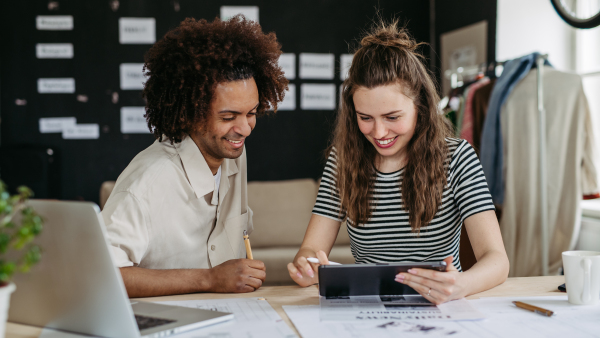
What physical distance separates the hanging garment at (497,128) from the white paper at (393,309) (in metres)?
1.75

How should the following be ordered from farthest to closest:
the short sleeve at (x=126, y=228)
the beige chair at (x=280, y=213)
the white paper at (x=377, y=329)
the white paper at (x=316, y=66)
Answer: the white paper at (x=316, y=66), the beige chair at (x=280, y=213), the short sleeve at (x=126, y=228), the white paper at (x=377, y=329)

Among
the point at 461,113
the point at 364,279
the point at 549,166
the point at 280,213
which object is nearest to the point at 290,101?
the point at 280,213

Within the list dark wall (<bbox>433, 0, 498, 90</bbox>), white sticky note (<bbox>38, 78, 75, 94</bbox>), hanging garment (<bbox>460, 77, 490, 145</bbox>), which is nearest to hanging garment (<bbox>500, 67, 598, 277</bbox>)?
hanging garment (<bbox>460, 77, 490, 145</bbox>)

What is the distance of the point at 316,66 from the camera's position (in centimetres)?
402

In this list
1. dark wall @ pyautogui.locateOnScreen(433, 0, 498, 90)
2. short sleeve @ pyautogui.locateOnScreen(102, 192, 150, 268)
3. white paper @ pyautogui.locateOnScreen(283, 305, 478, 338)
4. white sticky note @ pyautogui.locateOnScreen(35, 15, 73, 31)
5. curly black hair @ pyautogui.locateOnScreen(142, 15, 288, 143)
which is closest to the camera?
white paper @ pyautogui.locateOnScreen(283, 305, 478, 338)

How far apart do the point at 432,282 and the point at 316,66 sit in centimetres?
320

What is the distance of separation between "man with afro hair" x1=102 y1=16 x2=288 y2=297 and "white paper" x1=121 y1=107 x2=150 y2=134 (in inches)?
92.2

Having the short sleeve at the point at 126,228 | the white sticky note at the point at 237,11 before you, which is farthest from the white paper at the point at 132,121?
the short sleeve at the point at 126,228

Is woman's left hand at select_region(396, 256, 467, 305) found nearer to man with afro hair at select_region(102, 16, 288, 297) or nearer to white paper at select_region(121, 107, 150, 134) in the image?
man with afro hair at select_region(102, 16, 288, 297)

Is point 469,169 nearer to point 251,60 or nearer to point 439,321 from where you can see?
point 439,321

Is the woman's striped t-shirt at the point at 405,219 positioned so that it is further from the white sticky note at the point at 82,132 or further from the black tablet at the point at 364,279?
the white sticky note at the point at 82,132

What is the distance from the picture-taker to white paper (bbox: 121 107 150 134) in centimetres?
380

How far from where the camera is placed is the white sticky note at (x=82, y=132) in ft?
12.4

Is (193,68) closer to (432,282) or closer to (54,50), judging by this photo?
(432,282)
